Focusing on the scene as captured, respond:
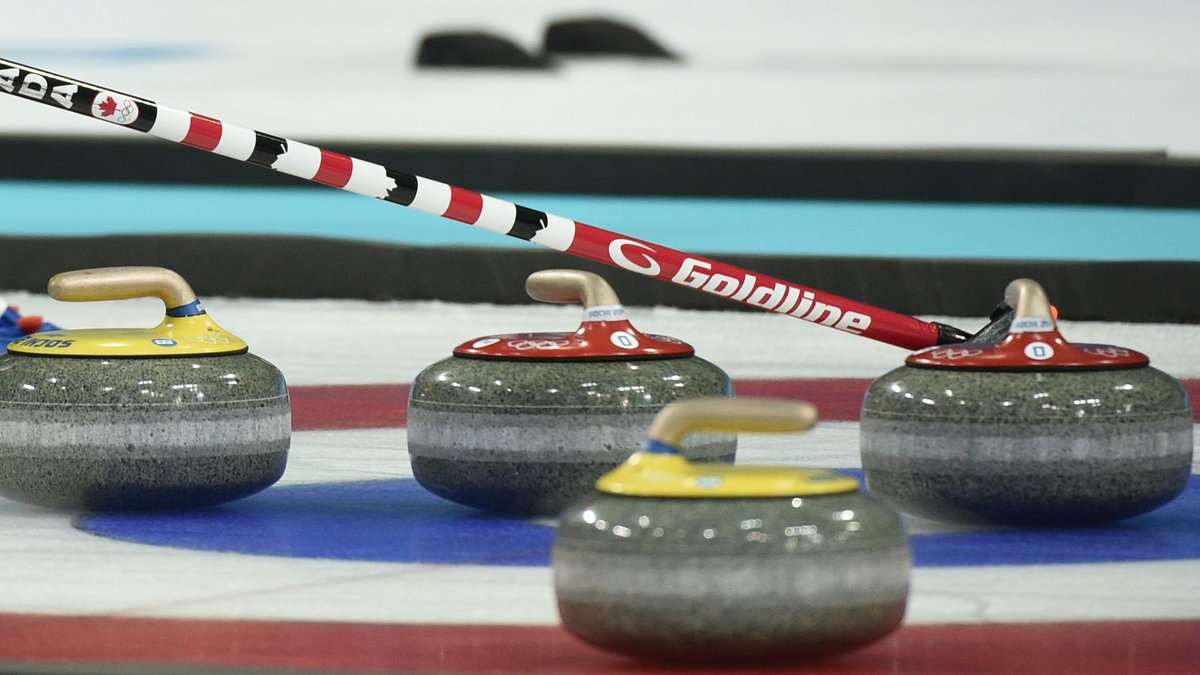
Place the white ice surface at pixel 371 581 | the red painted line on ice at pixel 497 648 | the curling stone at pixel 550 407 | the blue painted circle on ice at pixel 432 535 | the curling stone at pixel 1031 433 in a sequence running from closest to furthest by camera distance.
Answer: the red painted line on ice at pixel 497 648, the white ice surface at pixel 371 581, the blue painted circle on ice at pixel 432 535, the curling stone at pixel 1031 433, the curling stone at pixel 550 407

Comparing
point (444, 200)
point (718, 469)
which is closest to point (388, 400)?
point (444, 200)

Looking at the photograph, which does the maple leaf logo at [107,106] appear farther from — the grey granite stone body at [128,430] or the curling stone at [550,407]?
the curling stone at [550,407]

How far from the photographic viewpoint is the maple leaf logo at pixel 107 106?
4.59 m

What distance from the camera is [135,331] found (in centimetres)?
467

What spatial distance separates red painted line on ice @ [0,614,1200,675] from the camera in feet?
9.95

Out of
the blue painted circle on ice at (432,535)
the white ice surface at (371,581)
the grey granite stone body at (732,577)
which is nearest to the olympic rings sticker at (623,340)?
the blue painted circle on ice at (432,535)

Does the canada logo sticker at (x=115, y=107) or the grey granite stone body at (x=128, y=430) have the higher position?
the canada logo sticker at (x=115, y=107)

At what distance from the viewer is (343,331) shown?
948 cm

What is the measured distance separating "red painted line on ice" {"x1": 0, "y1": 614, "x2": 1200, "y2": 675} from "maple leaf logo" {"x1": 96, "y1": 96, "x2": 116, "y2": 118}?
1493mm

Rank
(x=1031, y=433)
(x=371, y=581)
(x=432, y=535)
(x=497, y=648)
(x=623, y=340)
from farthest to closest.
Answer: (x=623, y=340) < (x=432, y=535) < (x=1031, y=433) < (x=371, y=581) < (x=497, y=648)

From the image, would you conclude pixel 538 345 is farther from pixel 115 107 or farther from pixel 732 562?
pixel 732 562

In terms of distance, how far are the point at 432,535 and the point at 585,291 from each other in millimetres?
643

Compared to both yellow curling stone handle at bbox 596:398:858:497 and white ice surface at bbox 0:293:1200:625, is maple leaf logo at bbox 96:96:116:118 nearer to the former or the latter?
white ice surface at bbox 0:293:1200:625

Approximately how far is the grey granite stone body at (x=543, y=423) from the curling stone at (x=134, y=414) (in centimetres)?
40
